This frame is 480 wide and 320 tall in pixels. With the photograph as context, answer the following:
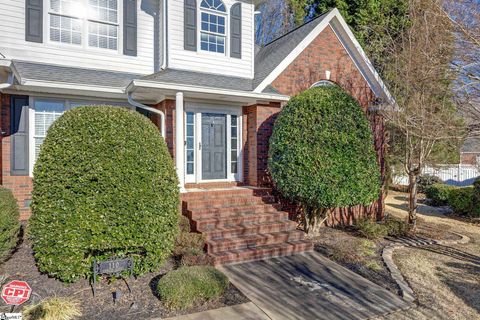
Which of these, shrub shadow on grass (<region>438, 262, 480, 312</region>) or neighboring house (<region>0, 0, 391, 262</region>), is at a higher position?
neighboring house (<region>0, 0, 391, 262</region>)

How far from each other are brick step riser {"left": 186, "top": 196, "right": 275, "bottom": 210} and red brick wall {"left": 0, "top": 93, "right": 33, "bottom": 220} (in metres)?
4.00

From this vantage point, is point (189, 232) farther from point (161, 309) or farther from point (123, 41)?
point (123, 41)

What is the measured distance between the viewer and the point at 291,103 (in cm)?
756

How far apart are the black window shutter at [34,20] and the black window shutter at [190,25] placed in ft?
11.3

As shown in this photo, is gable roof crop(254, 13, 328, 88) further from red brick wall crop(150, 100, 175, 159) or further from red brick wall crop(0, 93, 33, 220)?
red brick wall crop(0, 93, 33, 220)

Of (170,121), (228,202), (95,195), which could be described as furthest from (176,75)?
Answer: (95,195)

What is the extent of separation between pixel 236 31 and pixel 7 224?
734 cm

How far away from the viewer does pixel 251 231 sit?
22.0ft

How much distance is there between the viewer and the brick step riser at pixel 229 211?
6.78 m

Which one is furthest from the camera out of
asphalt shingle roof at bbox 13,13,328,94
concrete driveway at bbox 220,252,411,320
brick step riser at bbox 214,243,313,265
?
asphalt shingle roof at bbox 13,13,328,94

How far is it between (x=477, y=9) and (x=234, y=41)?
225 inches

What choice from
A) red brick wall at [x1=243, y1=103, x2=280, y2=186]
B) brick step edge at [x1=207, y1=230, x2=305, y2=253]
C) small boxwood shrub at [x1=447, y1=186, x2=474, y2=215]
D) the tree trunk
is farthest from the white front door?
small boxwood shrub at [x1=447, y1=186, x2=474, y2=215]

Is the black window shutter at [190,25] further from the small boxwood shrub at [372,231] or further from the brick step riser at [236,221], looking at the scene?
the small boxwood shrub at [372,231]

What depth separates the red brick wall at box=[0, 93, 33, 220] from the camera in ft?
24.0
